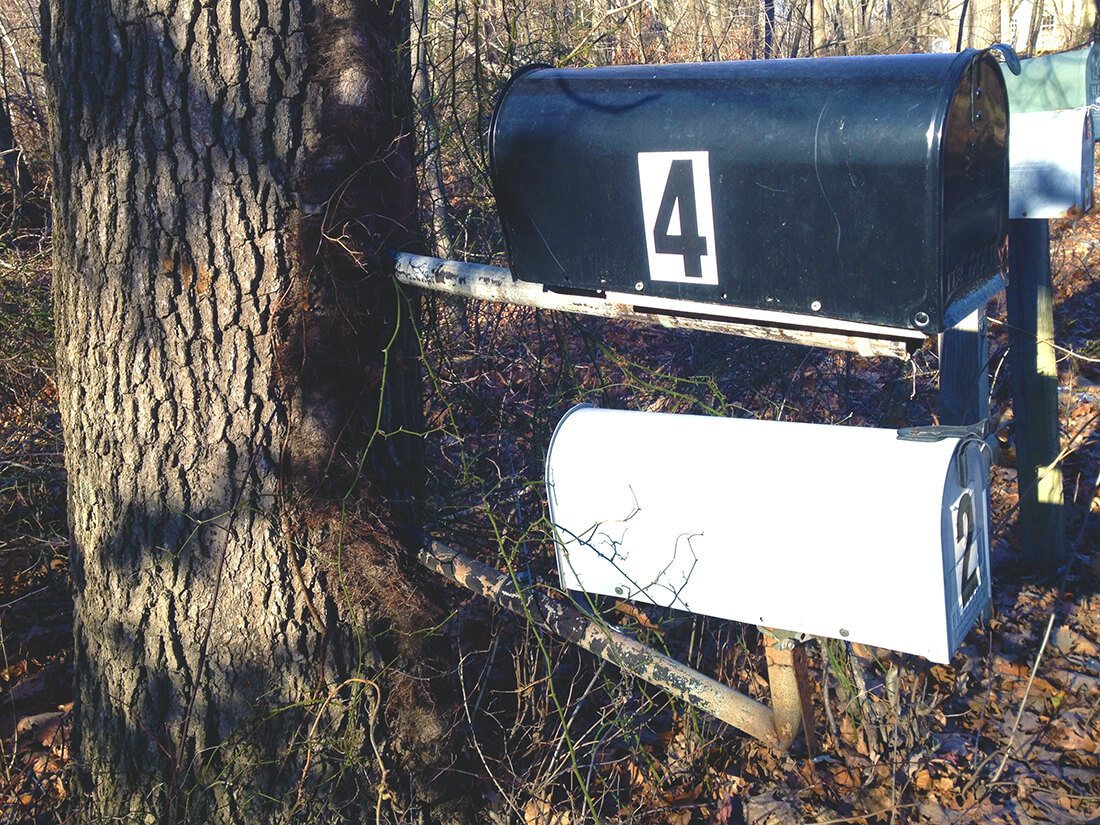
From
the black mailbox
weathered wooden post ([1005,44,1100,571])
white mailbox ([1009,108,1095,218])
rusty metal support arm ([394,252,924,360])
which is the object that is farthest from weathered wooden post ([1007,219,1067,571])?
rusty metal support arm ([394,252,924,360])

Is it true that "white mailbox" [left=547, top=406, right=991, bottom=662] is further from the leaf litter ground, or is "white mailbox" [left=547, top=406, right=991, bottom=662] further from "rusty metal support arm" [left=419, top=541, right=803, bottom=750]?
the leaf litter ground

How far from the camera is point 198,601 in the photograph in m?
1.98

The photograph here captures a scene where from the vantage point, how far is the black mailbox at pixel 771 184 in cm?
142

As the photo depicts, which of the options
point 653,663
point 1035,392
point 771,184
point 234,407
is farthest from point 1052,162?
point 234,407

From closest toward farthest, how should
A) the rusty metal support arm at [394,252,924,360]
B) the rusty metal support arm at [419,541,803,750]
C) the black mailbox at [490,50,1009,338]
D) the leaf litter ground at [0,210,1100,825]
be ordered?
the black mailbox at [490,50,1009,338], the rusty metal support arm at [394,252,924,360], the rusty metal support arm at [419,541,803,750], the leaf litter ground at [0,210,1100,825]

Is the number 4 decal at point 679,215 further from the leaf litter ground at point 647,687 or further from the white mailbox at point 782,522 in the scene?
the leaf litter ground at point 647,687

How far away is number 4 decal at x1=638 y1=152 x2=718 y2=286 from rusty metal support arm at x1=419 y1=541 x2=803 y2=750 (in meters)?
0.79

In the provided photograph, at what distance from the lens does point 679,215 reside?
5.43 feet

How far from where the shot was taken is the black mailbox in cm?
142

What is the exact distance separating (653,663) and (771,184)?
1.00 meters

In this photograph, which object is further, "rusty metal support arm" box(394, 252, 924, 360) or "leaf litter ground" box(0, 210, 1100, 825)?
"leaf litter ground" box(0, 210, 1100, 825)

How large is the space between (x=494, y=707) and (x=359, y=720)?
0.60 metres

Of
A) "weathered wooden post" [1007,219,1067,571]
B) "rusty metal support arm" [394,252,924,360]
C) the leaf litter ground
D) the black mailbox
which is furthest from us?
"weathered wooden post" [1007,219,1067,571]

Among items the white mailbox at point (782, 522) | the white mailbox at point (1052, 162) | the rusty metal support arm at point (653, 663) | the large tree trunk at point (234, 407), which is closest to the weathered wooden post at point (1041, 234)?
the white mailbox at point (1052, 162)
